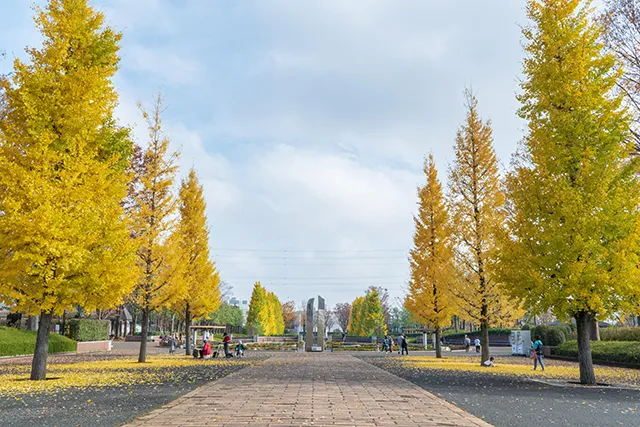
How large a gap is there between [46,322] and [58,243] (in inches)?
141

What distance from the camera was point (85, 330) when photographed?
121 feet

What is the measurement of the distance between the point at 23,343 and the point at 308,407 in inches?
979

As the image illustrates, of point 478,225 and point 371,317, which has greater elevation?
point 478,225

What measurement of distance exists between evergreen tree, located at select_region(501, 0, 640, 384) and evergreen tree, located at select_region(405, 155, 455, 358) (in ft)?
38.0

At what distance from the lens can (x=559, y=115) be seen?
50.4 feet

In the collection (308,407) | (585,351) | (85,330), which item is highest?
(585,351)

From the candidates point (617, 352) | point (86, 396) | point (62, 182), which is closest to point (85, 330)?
point (62, 182)

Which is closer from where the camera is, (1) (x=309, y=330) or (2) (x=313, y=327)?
(1) (x=309, y=330)

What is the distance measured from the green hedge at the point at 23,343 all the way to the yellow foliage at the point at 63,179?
13.7 m

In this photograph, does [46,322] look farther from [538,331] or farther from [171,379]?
[538,331]

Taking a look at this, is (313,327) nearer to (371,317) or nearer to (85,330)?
(85,330)

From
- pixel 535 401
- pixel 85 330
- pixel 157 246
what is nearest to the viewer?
pixel 535 401

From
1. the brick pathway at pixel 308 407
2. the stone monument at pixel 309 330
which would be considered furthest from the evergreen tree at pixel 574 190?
the stone monument at pixel 309 330

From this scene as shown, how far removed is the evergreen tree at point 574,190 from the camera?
556 inches
